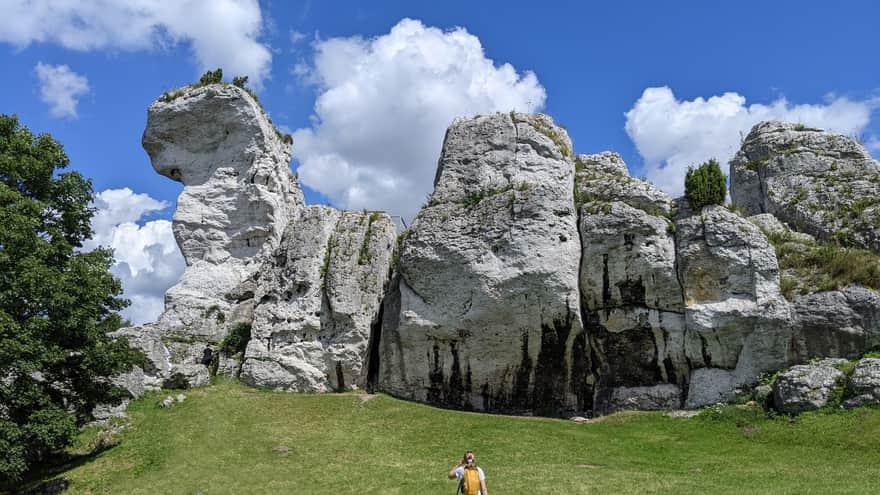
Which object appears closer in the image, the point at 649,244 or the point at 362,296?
the point at 649,244

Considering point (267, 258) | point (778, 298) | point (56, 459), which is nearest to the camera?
point (56, 459)

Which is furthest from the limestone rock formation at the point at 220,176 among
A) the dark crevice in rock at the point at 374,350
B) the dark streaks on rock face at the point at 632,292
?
the dark streaks on rock face at the point at 632,292

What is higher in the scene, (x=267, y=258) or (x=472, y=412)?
(x=267, y=258)

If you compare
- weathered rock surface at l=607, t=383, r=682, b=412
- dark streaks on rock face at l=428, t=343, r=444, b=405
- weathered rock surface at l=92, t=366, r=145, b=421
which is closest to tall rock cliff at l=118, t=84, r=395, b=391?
weathered rock surface at l=92, t=366, r=145, b=421

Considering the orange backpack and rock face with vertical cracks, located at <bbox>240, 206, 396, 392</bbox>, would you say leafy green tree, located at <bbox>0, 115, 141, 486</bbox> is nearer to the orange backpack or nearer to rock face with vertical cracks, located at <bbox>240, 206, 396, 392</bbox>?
rock face with vertical cracks, located at <bbox>240, 206, 396, 392</bbox>

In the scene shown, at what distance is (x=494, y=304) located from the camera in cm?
3192

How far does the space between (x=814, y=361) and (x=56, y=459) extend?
1243 inches

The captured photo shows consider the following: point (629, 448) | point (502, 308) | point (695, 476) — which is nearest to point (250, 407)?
point (502, 308)

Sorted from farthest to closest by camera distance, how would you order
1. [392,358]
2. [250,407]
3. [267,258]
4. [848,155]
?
1. [267,258]
2. [848,155]
3. [392,358]
4. [250,407]

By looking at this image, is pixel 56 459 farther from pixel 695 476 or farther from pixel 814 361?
pixel 814 361

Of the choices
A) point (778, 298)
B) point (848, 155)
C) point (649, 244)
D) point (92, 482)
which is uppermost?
point (848, 155)

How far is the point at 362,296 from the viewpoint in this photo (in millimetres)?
35031

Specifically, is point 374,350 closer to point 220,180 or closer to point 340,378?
point 340,378

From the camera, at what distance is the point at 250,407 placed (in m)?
30.9
